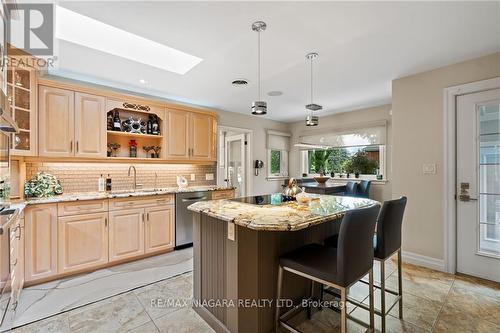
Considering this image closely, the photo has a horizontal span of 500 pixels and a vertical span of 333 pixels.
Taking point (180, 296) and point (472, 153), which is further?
point (472, 153)

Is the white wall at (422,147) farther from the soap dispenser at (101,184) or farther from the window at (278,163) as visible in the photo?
the soap dispenser at (101,184)

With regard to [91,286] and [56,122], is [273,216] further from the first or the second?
[56,122]

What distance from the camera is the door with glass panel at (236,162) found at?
5.74 m

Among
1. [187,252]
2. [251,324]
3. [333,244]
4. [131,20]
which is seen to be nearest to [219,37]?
[131,20]

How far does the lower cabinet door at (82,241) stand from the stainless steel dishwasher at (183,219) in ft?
3.12

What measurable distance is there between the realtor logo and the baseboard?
15.1 feet

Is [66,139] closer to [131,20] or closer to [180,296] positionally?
[131,20]

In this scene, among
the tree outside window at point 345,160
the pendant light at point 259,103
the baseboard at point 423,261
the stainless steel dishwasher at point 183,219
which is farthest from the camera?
the tree outside window at point 345,160

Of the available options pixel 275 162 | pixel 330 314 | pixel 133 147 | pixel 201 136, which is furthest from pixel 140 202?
pixel 275 162

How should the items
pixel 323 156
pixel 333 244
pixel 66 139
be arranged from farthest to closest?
1. pixel 323 156
2. pixel 66 139
3. pixel 333 244

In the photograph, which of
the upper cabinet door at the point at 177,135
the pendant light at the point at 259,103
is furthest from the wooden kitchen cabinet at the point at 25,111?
the pendant light at the point at 259,103

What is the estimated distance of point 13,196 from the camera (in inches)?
104

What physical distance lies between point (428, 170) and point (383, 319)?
6.96ft

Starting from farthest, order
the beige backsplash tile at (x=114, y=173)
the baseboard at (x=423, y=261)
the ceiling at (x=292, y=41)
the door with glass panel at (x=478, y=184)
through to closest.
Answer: the beige backsplash tile at (x=114, y=173)
the baseboard at (x=423, y=261)
the door with glass panel at (x=478, y=184)
the ceiling at (x=292, y=41)
